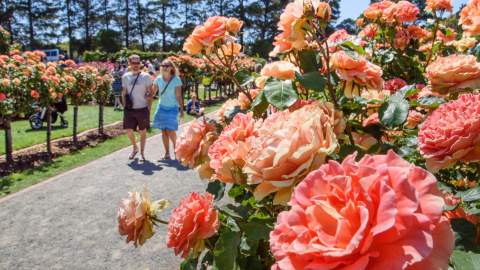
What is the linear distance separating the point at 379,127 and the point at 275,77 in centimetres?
30

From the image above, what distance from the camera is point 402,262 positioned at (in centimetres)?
47

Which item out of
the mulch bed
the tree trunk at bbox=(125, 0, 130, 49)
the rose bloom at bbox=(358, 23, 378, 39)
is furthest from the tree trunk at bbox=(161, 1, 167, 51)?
the rose bloom at bbox=(358, 23, 378, 39)

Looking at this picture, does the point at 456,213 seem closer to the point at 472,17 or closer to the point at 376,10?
the point at 472,17

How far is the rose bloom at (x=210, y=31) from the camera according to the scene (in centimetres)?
121

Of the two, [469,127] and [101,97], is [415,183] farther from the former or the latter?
[101,97]

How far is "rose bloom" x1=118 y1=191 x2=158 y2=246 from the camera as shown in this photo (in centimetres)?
109

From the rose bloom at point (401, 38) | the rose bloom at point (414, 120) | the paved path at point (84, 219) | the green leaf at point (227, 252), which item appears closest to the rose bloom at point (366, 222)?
the green leaf at point (227, 252)

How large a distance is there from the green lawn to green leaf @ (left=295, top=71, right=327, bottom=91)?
16.3 ft

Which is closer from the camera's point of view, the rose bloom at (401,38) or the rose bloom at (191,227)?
the rose bloom at (191,227)

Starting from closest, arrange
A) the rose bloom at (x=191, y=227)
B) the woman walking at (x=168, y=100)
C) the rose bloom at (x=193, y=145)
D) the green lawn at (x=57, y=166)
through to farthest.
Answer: the rose bloom at (x=191, y=227), the rose bloom at (x=193, y=145), the green lawn at (x=57, y=166), the woman walking at (x=168, y=100)

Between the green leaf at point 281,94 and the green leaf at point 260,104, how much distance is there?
3.2 inches

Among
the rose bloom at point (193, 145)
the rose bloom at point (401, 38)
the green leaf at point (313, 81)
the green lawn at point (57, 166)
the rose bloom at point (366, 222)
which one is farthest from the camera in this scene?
the green lawn at point (57, 166)

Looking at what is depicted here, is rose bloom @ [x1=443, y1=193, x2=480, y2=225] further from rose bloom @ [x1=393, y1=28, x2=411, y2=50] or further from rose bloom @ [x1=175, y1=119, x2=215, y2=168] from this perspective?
rose bloom @ [x1=393, y1=28, x2=411, y2=50]

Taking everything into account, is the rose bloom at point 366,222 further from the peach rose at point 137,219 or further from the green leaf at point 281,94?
the peach rose at point 137,219
